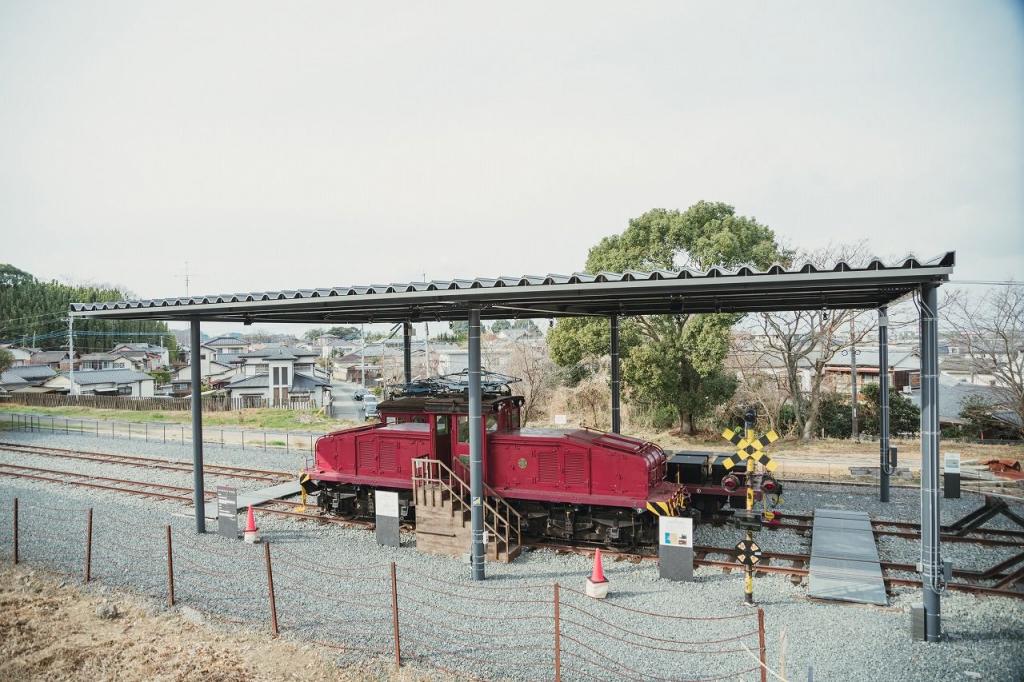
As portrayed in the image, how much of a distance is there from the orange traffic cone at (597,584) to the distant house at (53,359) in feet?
193

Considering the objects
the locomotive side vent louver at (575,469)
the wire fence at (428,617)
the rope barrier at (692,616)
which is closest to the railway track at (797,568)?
the locomotive side vent louver at (575,469)

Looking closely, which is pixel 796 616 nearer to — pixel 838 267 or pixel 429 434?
pixel 838 267

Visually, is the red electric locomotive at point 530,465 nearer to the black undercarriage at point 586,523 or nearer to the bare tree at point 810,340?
the black undercarriage at point 586,523

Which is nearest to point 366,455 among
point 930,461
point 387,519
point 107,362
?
point 387,519

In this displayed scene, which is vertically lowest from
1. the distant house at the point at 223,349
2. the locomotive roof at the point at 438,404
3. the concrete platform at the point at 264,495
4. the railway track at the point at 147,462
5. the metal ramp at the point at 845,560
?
the railway track at the point at 147,462

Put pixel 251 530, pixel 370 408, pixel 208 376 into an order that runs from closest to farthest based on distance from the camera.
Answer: pixel 251 530
pixel 370 408
pixel 208 376

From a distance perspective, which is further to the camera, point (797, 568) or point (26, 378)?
point (26, 378)

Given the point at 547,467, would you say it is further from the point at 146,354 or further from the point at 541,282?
the point at 146,354

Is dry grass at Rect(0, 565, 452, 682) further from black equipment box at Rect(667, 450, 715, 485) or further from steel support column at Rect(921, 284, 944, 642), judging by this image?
black equipment box at Rect(667, 450, 715, 485)

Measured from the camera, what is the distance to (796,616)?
8.72 m

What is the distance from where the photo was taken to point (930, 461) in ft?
26.1

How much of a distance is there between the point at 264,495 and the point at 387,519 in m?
6.24

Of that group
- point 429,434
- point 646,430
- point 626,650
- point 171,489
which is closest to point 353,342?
point 646,430

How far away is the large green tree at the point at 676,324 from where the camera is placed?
22.3 m
